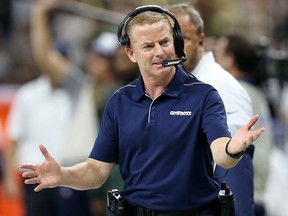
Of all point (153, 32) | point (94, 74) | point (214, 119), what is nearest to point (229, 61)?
Answer: point (94, 74)

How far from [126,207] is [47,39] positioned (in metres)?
4.77

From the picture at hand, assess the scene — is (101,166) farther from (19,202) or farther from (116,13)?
(116,13)

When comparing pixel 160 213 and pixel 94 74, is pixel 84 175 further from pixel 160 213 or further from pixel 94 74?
pixel 94 74

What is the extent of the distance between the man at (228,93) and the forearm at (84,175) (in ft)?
2.27

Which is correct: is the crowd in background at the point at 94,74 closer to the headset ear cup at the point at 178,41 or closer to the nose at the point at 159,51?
the headset ear cup at the point at 178,41

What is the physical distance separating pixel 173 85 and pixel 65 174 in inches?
26.0

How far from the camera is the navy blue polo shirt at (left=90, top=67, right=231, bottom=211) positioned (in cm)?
454

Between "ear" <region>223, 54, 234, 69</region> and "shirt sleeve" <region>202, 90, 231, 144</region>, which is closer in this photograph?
"shirt sleeve" <region>202, 90, 231, 144</region>

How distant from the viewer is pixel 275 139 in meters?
9.43

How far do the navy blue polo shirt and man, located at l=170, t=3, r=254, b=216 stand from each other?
0.56 meters

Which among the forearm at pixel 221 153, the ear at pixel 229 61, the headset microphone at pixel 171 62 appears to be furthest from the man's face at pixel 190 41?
the ear at pixel 229 61

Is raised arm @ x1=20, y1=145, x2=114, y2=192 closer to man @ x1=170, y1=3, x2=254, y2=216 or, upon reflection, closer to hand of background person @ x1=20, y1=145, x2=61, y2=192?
hand of background person @ x1=20, y1=145, x2=61, y2=192

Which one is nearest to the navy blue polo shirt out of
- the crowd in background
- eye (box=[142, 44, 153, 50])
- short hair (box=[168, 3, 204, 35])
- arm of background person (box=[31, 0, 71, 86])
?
eye (box=[142, 44, 153, 50])

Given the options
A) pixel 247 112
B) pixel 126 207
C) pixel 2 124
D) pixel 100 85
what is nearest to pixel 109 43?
pixel 100 85
